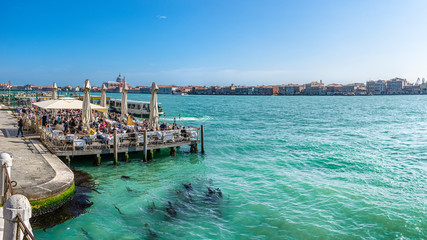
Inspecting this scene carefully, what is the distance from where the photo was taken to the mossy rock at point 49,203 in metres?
9.47

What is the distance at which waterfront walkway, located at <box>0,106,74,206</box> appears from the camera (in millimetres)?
9539

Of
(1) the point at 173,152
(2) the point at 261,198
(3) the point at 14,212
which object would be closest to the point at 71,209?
(3) the point at 14,212

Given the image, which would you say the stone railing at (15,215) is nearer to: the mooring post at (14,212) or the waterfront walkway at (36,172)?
the mooring post at (14,212)

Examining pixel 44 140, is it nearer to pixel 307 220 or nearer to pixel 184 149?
pixel 184 149

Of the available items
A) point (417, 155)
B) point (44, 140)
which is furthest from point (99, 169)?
point (417, 155)

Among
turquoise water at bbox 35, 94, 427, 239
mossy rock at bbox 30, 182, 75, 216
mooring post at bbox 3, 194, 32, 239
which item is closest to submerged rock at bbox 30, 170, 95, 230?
mossy rock at bbox 30, 182, 75, 216

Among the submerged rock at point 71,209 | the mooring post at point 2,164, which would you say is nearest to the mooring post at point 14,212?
the mooring post at point 2,164

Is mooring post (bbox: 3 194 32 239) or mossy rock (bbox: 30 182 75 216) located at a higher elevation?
mooring post (bbox: 3 194 32 239)

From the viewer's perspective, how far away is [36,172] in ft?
36.0

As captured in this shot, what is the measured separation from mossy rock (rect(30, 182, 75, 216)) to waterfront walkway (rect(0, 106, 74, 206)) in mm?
115

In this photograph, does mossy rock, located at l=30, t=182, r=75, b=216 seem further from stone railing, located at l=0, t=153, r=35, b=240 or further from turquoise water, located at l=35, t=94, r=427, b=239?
stone railing, located at l=0, t=153, r=35, b=240

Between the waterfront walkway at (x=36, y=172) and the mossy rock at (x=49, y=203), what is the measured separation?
0.12m

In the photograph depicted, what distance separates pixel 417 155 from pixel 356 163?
6670mm

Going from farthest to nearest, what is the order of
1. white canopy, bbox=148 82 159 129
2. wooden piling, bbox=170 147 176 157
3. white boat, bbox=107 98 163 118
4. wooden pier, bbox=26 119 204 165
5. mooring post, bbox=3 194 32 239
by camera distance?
white boat, bbox=107 98 163 118
white canopy, bbox=148 82 159 129
wooden piling, bbox=170 147 176 157
wooden pier, bbox=26 119 204 165
mooring post, bbox=3 194 32 239
